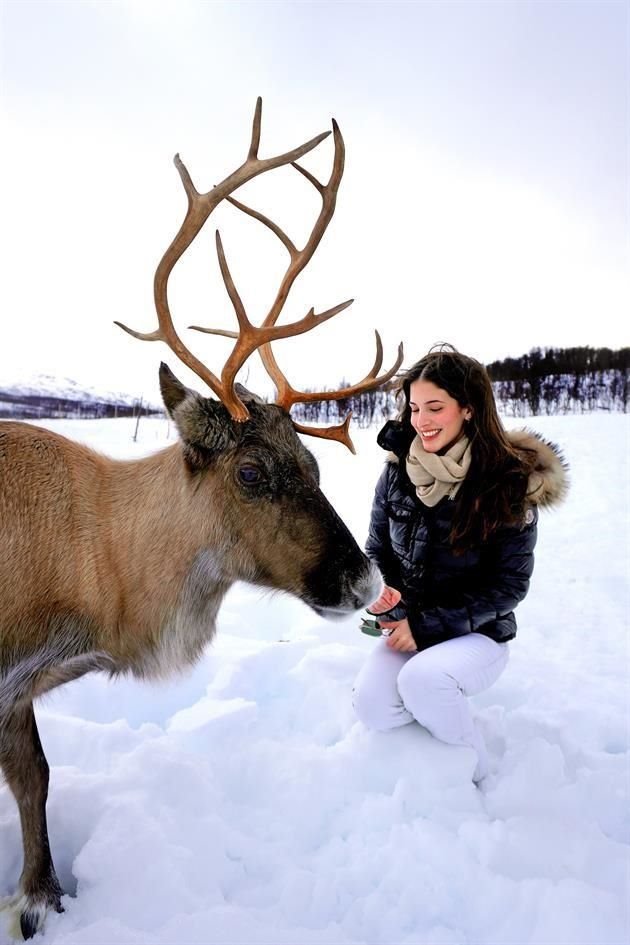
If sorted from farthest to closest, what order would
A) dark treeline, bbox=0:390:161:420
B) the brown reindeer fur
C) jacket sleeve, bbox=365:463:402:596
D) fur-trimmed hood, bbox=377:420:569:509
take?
dark treeline, bbox=0:390:161:420 < jacket sleeve, bbox=365:463:402:596 < fur-trimmed hood, bbox=377:420:569:509 < the brown reindeer fur

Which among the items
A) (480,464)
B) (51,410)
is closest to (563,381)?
(480,464)

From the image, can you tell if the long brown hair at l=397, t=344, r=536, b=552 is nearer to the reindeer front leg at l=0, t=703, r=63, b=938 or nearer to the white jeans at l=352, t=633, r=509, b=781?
the white jeans at l=352, t=633, r=509, b=781

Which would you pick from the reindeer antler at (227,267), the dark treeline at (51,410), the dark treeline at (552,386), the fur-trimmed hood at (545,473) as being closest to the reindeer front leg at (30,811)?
the reindeer antler at (227,267)

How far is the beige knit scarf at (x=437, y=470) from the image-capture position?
3.01 m

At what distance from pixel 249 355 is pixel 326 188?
0.94m

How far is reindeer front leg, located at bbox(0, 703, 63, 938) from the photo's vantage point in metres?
2.21

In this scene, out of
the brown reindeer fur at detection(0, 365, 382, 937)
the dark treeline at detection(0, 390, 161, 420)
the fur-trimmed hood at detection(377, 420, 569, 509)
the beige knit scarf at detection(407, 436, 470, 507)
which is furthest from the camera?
the dark treeline at detection(0, 390, 161, 420)

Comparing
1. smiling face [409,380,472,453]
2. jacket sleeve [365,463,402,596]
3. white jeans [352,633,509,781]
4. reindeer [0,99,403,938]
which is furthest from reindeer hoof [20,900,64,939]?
smiling face [409,380,472,453]

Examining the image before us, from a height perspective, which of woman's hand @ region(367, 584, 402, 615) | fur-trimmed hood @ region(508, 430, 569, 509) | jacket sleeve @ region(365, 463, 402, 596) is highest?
fur-trimmed hood @ region(508, 430, 569, 509)

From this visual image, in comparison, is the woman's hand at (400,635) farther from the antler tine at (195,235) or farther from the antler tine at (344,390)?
the antler tine at (195,235)

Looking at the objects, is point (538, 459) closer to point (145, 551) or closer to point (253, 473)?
point (253, 473)

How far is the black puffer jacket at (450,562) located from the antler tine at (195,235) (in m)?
1.21

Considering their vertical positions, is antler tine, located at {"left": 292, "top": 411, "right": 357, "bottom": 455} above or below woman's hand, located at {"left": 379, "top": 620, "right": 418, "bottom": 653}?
above

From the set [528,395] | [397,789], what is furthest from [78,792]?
[528,395]
